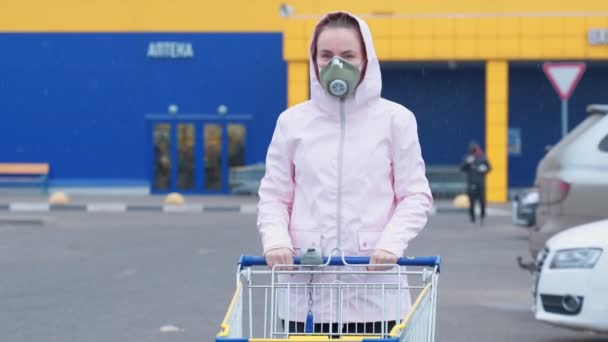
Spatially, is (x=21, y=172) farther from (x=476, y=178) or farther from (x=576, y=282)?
(x=576, y=282)

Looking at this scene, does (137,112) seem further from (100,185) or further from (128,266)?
(128,266)

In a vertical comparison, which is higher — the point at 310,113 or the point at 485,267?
the point at 310,113

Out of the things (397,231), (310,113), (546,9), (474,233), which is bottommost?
(474,233)

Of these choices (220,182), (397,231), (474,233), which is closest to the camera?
(397,231)

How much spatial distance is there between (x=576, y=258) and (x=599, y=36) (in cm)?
2554

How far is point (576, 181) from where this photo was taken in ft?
34.9

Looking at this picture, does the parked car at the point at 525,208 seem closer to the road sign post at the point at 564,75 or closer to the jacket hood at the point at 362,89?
the road sign post at the point at 564,75

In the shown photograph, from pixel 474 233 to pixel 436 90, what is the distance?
1688cm

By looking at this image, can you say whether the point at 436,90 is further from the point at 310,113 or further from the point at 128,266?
the point at 310,113

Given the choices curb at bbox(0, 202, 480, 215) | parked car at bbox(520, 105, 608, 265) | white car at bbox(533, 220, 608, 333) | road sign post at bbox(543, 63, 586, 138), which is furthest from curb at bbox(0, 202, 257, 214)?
white car at bbox(533, 220, 608, 333)

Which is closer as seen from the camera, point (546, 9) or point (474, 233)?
point (474, 233)

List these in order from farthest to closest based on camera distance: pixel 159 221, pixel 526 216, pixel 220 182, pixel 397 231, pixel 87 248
Answer: 1. pixel 220 182
2. pixel 159 221
3. pixel 526 216
4. pixel 87 248
5. pixel 397 231

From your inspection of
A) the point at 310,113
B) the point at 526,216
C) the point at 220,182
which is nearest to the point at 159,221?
the point at 526,216

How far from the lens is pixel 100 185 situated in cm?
3734
